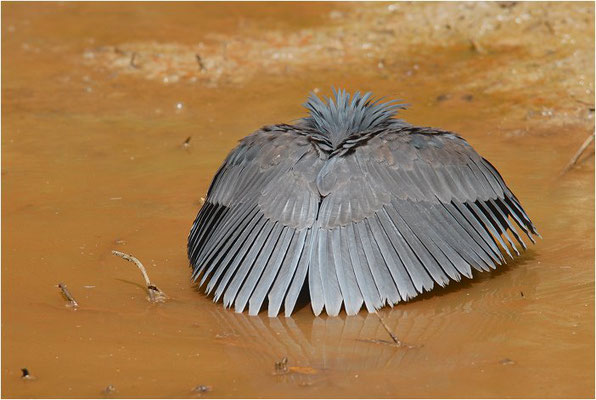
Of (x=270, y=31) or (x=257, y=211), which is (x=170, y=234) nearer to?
(x=257, y=211)

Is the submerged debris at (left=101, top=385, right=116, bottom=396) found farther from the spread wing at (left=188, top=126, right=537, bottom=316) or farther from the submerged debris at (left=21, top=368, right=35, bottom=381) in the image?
the spread wing at (left=188, top=126, right=537, bottom=316)

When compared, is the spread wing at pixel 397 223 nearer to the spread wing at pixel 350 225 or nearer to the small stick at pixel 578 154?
the spread wing at pixel 350 225

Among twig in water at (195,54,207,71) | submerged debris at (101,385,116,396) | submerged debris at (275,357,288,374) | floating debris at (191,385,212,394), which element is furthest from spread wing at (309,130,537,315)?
twig in water at (195,54,207,71)

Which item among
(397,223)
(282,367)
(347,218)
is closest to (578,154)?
(397,223)

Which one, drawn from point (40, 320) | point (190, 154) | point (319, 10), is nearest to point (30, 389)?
point (40, 320)

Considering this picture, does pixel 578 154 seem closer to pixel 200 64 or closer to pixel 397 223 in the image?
pixel 397 223

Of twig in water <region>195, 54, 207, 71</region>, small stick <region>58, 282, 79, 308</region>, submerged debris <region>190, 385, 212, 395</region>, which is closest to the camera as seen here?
submerged debris <region>190, 385, 212, 395</region>
